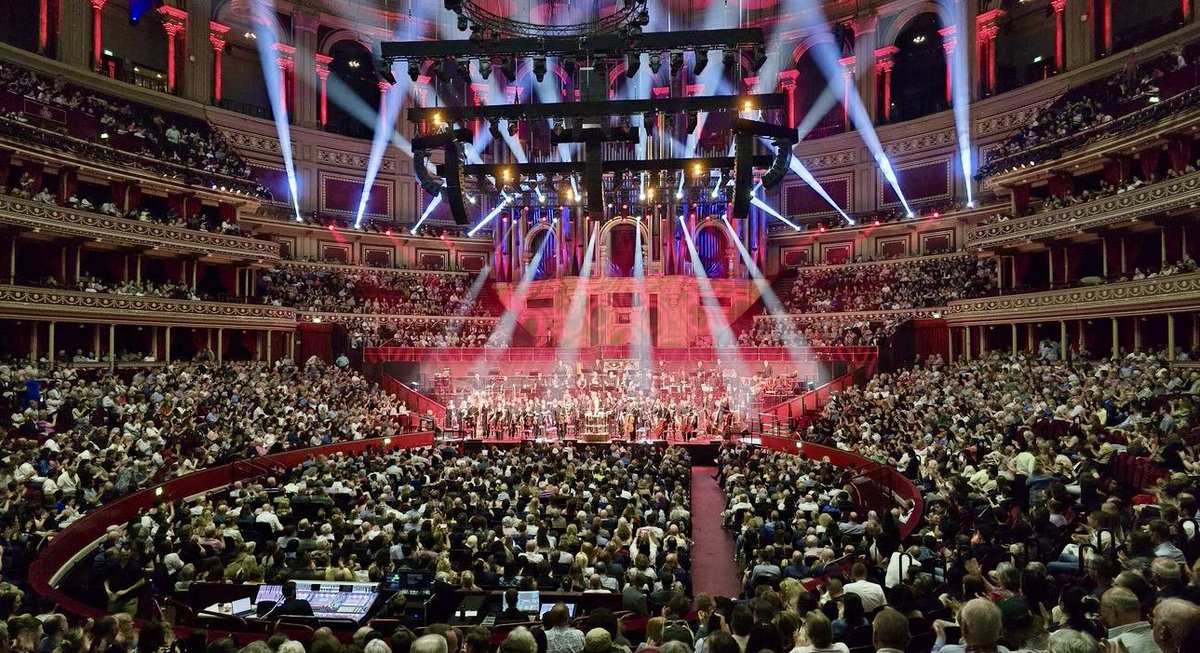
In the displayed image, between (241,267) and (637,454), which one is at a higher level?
(241,267)

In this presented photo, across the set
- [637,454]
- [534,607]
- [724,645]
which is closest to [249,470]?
[637,454]

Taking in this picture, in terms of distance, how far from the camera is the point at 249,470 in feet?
55.9

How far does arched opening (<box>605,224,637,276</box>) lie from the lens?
35.6 meters

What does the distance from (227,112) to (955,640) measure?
36083mm

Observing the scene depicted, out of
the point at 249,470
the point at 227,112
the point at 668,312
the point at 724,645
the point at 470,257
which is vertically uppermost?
the point at 227,112

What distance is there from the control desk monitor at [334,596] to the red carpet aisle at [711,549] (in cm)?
416

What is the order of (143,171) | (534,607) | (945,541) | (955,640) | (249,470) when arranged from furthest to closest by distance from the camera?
(143,171)
(249,470)
(945,541)
(534,607)
(955,640)

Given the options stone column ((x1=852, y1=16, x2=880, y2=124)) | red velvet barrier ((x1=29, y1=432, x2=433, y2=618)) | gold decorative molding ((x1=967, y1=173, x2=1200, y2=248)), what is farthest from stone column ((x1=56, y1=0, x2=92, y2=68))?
gold decorative molding ((x1=967, y1=173, x2=1200, y2=248))

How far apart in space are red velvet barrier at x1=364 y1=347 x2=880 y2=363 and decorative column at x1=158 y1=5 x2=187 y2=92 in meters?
14.8

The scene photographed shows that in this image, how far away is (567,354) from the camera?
31734 millimetres

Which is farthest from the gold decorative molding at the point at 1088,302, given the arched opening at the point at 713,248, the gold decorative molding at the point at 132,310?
the gold decorative molding at the point at 132,310

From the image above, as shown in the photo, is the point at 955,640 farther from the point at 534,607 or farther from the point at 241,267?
the point at 241,267

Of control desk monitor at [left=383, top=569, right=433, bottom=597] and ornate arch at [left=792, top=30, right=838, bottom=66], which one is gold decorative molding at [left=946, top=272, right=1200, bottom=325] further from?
control desk monitor at [left=383, top=569, right=433, bottom=597]

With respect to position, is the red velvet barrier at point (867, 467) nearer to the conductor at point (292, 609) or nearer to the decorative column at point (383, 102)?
the conductor at point (292, 609)
